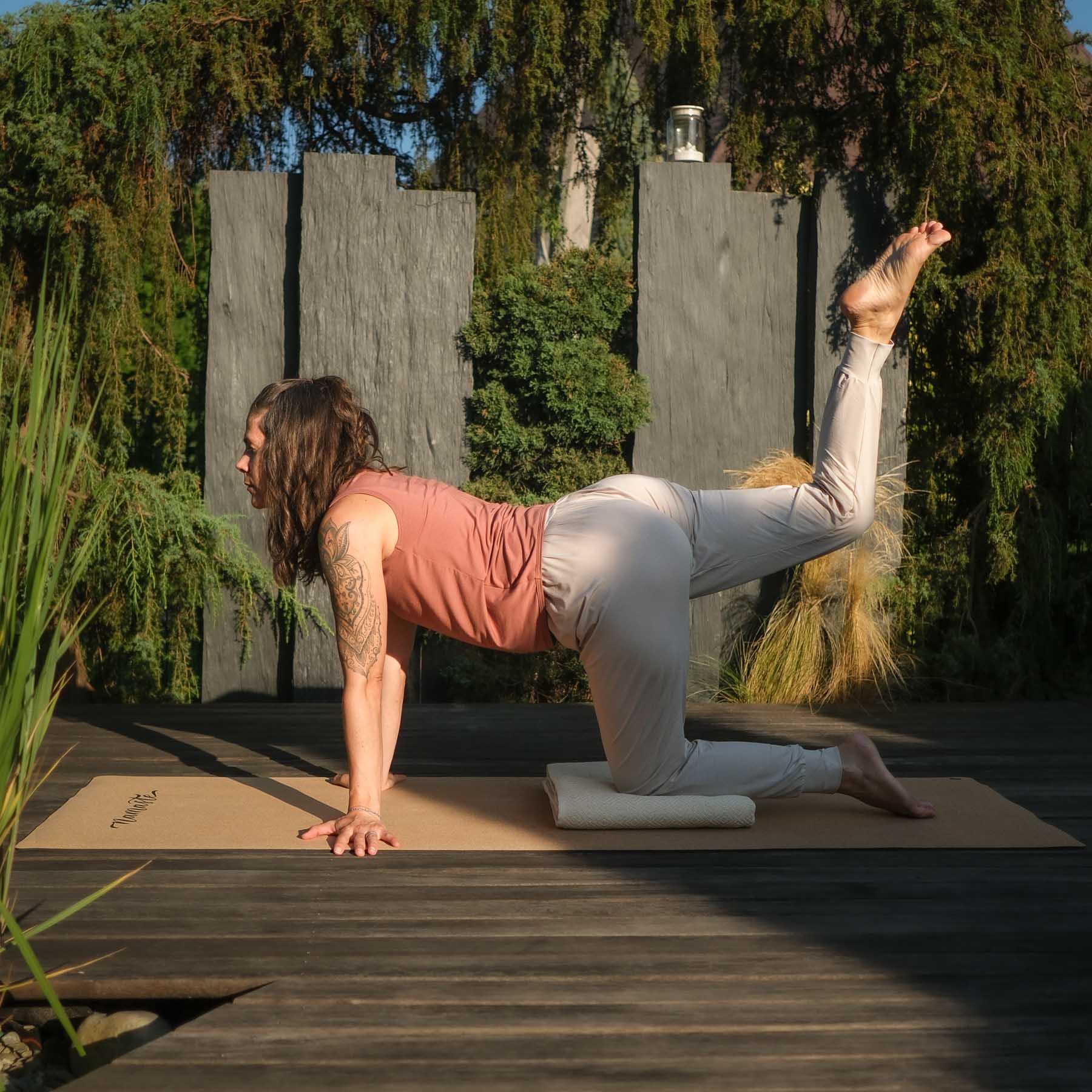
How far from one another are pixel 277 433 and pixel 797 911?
4.25ft

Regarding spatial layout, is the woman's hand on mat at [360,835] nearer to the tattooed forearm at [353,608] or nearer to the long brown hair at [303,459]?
the tattooed forearm at [353,608]

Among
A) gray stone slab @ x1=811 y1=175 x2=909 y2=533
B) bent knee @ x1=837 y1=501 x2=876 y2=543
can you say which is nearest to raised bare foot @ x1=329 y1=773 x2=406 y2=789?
bent knee @ x1=837 y1=501 x2=876 y2=543

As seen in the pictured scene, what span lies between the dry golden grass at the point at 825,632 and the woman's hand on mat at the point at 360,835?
184 cm

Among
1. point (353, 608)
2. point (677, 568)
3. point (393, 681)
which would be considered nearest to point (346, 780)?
point (393, 681)

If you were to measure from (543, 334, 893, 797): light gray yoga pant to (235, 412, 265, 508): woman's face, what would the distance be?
1.89 ft

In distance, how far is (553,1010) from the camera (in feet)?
5.30

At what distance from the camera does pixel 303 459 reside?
238cm

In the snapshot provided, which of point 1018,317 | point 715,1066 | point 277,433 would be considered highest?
point 1018,317

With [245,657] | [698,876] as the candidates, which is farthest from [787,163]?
[698,876]

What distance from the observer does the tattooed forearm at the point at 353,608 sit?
2279mm

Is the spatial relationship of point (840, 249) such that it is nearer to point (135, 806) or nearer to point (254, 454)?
point (254, 454)

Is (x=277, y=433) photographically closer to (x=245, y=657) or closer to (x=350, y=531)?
(x=350, y=531)

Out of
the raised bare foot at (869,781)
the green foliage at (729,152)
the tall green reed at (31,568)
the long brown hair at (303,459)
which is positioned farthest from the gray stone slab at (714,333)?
the tall green reed at (31,568)

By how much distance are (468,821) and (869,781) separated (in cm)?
81
